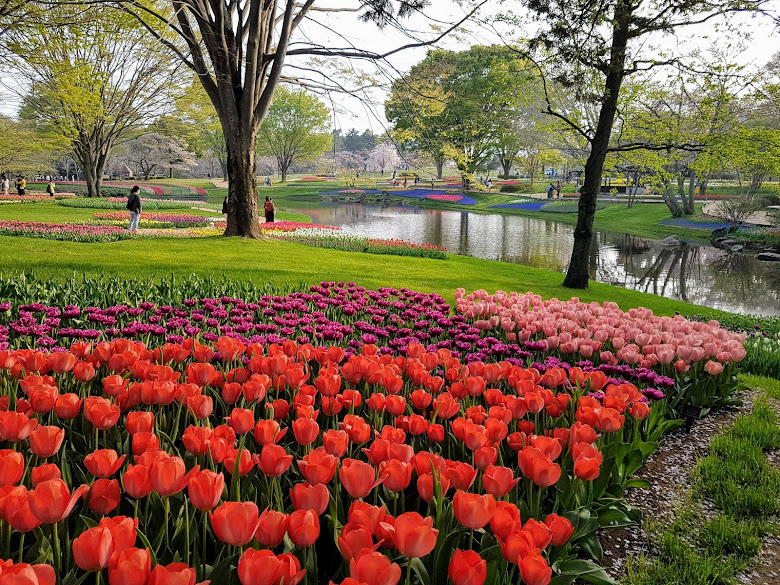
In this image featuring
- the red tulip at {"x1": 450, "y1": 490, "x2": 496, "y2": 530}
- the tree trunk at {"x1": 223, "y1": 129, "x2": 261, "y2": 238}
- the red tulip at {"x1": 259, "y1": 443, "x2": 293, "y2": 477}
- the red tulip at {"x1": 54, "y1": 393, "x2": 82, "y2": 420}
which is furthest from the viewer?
the tree trunk at {"x1": 223, "y1": 129, "x2": 261, "y2": 238}

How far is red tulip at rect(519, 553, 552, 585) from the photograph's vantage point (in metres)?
1.31

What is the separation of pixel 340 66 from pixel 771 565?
1412 centimetres

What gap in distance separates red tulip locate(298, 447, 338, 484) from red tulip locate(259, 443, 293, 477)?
0.06 m

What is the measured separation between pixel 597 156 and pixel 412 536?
11.0 m

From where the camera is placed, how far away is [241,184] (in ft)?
44.7

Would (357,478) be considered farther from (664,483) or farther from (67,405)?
(664,483)

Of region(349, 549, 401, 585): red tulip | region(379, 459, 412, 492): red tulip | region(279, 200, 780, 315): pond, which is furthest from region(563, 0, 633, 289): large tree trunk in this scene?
region(349, 549, 401, 585): red tulip

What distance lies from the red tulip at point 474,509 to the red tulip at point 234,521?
54 centimetres

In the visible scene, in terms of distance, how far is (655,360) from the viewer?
3.83m

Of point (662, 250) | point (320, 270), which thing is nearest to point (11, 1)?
point (320, 270)

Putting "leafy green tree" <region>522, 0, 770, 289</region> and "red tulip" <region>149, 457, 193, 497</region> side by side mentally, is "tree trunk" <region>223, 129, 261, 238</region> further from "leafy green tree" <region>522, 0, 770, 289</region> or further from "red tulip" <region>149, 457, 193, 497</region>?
"red tulip" <region>149, 457, 193, 497</region>

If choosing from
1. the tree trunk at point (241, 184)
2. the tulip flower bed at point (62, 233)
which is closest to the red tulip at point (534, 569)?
the tree trunk at point (241, 184)

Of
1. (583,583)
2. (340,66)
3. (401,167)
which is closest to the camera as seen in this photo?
(583,583)

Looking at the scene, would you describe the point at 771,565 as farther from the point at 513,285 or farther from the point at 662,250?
the point at 662,250
